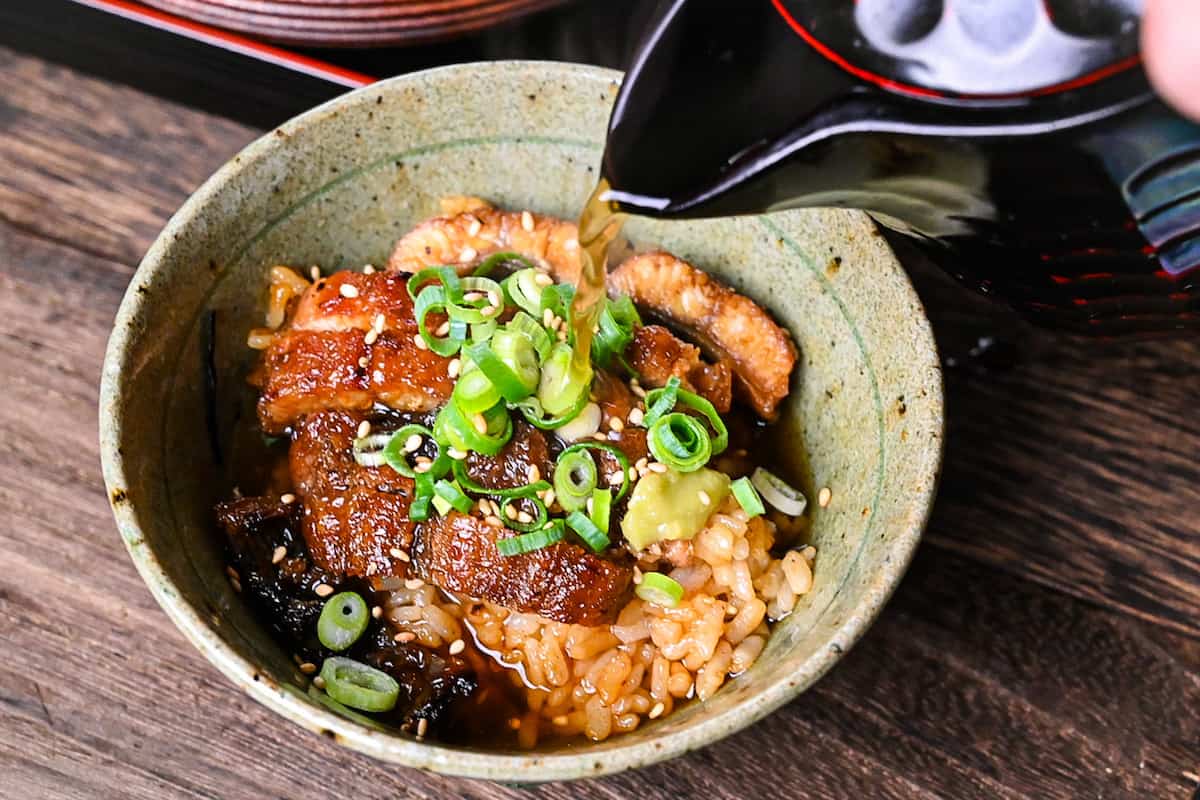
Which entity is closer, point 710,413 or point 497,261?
point 710,413

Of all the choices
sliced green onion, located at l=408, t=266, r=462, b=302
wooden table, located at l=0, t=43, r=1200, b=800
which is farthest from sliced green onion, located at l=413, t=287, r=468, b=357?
wooden table, located at l=0, t=43, r=1200, b=800

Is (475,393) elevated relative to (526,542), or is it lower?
elevated

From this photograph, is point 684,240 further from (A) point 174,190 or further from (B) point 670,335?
(A) point 174,190

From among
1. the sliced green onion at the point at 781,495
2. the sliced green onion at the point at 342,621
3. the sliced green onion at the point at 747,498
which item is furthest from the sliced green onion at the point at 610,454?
the sliced green onion at the point at 342,621

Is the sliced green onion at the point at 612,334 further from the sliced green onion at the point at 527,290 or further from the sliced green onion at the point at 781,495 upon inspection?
Result: the sliced green onion at the point at 781,495

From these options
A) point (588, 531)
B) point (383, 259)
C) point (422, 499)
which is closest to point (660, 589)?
point (588, 531)

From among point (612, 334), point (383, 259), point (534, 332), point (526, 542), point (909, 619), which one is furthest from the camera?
point (383, 259)

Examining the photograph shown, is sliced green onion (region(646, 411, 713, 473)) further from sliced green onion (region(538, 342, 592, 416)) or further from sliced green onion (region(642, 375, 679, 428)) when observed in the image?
sliced green onion (region(538, 342, 592, 416))

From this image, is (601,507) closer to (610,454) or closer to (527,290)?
(610,454)
